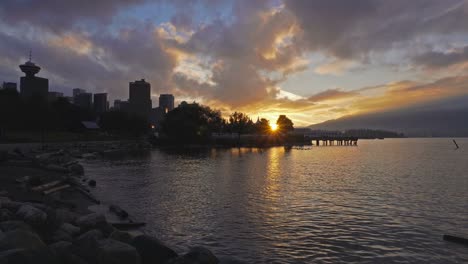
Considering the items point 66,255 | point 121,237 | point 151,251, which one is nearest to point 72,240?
point 121,237

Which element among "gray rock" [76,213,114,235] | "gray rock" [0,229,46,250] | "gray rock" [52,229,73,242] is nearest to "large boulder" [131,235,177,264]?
"gray rock" [52,229,73,242]

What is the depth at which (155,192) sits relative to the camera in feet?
92.7

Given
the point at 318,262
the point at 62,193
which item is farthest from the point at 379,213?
the point at 62,193

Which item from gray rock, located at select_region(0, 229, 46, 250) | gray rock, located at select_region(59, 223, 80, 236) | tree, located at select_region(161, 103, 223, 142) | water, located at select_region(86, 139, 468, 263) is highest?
tree, located at select_region(161, 103, 223, 142)

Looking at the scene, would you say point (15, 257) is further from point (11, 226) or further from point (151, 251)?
point (151, 251)

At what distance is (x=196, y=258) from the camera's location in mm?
11211

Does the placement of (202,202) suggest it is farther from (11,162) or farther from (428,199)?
(11,162)

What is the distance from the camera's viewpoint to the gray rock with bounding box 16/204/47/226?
1227cm

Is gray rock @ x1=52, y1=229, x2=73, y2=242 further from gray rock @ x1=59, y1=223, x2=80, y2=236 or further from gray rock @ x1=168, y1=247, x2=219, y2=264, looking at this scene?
gray rock @ x1=168, y1=247, x2=219, y2=264

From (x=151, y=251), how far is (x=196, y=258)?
1.83m

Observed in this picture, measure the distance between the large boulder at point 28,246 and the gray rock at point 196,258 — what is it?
3.91m

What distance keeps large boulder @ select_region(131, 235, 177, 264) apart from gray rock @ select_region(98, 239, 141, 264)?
1243 mm

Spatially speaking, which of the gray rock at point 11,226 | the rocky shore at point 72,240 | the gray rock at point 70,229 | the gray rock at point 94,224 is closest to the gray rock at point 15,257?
the rocky shore at point 72,240

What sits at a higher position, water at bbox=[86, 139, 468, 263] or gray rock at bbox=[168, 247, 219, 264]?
gray rock at bbox=[168, 247, 219, 264]
